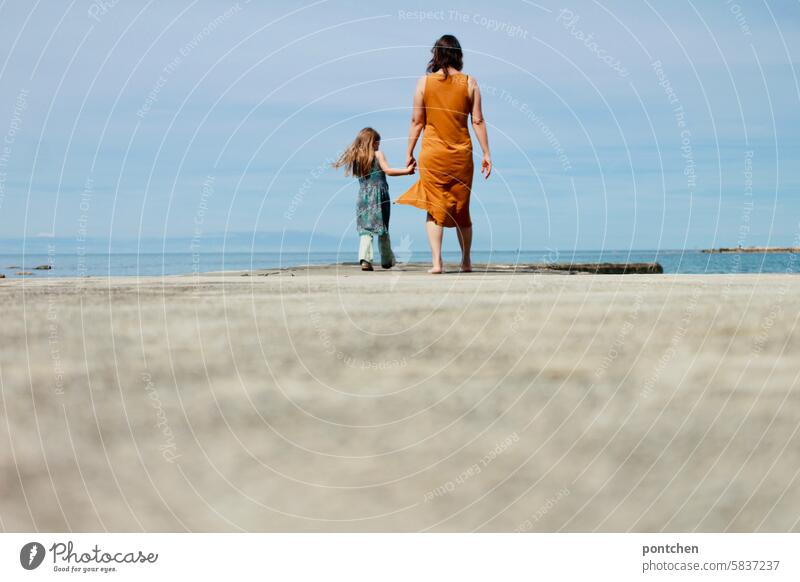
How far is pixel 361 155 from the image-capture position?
9492mm

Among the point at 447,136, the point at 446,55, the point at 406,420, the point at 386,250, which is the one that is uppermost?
the point at 446,55

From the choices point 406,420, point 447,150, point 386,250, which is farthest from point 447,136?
point 406,420

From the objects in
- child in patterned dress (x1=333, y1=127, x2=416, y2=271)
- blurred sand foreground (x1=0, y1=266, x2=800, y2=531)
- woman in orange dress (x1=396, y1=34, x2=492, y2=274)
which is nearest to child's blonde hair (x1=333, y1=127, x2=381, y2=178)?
child in patterned dress (x1=333, y1=127, x2=416, y2=271)

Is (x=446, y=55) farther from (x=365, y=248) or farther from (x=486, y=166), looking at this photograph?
(x=365, y=248)

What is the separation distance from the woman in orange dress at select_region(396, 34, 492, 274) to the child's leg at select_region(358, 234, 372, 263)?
3.89 feet

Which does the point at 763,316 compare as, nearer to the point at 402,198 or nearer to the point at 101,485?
the point at 101,485

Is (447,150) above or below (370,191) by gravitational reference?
above

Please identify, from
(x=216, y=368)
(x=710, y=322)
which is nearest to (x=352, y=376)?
(x=216, y=368)

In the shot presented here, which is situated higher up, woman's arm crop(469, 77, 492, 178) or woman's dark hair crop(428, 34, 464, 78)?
woman's dark hair crop(428, 34, 464, 78)

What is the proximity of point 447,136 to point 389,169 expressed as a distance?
2.99 ft

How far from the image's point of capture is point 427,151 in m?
8.14

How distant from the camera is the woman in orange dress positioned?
26.3 ft

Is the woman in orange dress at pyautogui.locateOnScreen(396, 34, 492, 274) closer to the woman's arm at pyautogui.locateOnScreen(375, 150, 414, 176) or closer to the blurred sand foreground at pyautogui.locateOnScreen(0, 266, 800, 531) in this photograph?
the woman's arm at pyautogui.locateOnScreen(375, 150, 414, 176)
